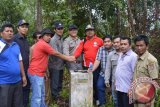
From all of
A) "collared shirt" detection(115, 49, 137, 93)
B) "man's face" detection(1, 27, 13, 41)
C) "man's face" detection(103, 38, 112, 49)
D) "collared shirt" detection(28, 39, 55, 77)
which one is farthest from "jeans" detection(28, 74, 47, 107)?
"collared shirt" detection(115, 49, 137, 93)

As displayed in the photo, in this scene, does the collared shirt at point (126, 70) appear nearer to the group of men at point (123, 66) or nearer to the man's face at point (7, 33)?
the group of men at point (123, 66)

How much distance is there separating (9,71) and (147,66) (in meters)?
2.53

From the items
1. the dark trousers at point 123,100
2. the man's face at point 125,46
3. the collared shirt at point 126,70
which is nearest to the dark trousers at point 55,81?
the dark trousers at point 123,100

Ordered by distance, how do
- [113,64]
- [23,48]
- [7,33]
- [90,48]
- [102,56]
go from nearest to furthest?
[7,33]
[23,48]
[113,64]
[102,56]
[90,48]

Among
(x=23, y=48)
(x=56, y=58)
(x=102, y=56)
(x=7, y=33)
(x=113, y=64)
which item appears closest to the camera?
(x=7, y=33)

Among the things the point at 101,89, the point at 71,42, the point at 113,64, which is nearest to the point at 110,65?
the point at 113,64

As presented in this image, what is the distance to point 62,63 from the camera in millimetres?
7824

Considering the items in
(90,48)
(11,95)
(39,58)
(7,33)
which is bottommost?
(11,95)

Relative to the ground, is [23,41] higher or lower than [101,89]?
higher

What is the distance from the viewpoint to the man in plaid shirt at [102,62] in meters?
7.25

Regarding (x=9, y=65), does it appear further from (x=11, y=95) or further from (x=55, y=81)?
(x=55, y=81)

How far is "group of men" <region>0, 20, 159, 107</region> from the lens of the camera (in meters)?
5.75

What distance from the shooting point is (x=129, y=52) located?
5.84 meters

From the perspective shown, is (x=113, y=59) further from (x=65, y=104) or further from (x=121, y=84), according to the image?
(x=65, y=104)
